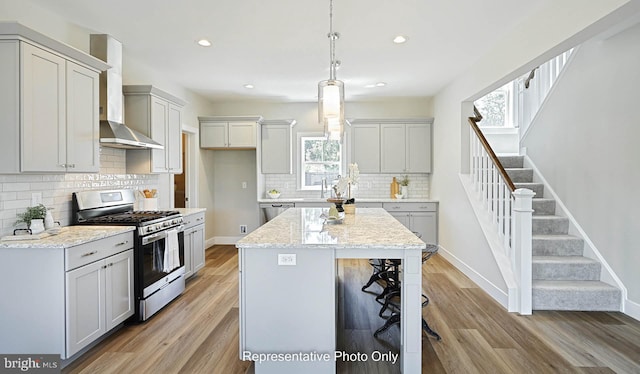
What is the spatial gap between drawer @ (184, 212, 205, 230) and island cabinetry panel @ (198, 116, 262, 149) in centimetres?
177

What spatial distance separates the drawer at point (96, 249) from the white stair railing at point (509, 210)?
11.9ft

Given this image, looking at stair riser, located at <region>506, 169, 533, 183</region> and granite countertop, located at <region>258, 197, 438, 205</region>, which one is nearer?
stair riser, located at <region>506, 169, 533, 183</region>

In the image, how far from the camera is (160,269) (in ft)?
10.9

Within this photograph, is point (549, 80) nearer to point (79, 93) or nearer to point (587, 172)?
point (587, 172)

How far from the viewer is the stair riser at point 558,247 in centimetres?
377

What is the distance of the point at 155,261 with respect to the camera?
10.6 ft

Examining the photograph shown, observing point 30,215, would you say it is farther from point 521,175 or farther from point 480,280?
point 521,175

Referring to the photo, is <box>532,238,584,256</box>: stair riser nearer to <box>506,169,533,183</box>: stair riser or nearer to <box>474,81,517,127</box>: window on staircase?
<box>506,169,533,183</box>: stair riser

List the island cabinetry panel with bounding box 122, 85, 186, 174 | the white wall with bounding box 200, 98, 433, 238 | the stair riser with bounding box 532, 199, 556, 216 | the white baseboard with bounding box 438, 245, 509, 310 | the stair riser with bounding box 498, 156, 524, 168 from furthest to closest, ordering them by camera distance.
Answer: the white wall with bounding box 200, 98, 433, 238, the stair riser with bounding box 498, 156, 524, 168, the stair riser with bounding box 532, 199, 556, 216, the island cabinetry panel with bounding box 122, 85, 186, 174, the white baseboard with bounding box 438, 245, 509, 310

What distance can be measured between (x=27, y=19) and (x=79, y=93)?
0.64 metres

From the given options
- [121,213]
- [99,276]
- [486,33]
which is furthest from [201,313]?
[486,33]

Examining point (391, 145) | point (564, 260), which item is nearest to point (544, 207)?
point (564, 260)

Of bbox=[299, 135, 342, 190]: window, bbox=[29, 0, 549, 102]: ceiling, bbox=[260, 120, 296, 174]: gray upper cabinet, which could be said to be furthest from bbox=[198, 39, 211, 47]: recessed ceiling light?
bbox=[299, 135, 342, 190]: window

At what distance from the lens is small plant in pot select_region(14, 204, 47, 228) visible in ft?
8.27
